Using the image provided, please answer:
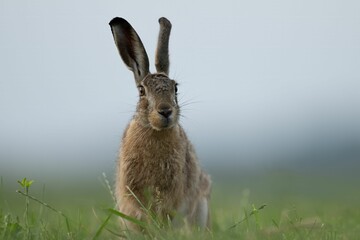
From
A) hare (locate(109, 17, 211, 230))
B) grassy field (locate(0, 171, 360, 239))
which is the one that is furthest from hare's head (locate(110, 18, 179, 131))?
grassy field (locate(0, 171, 360, 239))

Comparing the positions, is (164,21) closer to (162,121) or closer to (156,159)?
(162,121)

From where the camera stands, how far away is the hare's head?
6.06 metres

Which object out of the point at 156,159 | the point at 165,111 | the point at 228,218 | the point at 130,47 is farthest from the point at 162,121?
the point at 228,218

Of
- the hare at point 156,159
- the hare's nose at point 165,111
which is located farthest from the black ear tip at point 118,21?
the hare's nose at point 165,111

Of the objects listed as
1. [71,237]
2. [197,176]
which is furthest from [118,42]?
[71,237]

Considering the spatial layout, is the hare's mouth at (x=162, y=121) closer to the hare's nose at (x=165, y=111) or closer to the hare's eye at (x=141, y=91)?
the hare's nose at (x=165, y=111)

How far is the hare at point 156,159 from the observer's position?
5.96 meters

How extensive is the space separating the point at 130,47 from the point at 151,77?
479mm

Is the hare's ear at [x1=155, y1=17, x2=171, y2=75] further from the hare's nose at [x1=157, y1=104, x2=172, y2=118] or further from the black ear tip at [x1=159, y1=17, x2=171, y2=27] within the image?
the hare's nose at [x1=157, y1=104, x2=172, y2=118]

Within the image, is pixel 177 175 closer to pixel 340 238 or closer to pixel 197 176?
pixel 197 176

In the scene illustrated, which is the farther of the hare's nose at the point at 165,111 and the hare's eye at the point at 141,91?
the hare's eye at the point at 141,91

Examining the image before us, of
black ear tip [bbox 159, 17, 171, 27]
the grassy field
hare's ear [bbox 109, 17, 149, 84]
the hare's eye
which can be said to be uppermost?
black ear tip [bbox 159, 17, 171, 27]

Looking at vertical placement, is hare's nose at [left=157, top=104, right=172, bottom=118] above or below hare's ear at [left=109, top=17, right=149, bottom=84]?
below

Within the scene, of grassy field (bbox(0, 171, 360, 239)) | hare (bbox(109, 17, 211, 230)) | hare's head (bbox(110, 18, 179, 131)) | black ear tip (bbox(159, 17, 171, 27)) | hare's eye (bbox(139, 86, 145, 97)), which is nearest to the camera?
grassy field (bbox(0, 171, 360, 239))
